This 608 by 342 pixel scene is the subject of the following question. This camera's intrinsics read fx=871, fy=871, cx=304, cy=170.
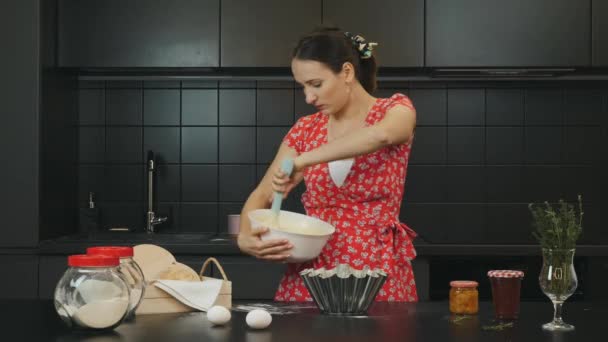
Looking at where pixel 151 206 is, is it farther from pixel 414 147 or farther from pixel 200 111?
pixel 414 147

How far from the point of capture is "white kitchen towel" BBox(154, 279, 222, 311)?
1.82 meters

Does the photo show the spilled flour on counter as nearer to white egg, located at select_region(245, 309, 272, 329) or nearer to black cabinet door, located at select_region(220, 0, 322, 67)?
white egg, located at select_region(245, 309, 272, 329)

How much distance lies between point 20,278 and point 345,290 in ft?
6.09

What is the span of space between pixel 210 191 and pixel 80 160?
0.59m

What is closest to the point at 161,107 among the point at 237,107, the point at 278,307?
the point at 237,107

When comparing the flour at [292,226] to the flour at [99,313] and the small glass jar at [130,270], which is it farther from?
the flour at [99,313]

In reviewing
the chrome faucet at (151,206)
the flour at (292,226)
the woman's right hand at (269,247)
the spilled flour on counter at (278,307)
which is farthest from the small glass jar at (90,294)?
the chrome faucet at (151,206)

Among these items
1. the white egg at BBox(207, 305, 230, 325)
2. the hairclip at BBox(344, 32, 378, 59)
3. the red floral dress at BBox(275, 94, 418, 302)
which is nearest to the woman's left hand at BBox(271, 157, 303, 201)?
the red floral dress at BBox(275, 94, 418, 302)

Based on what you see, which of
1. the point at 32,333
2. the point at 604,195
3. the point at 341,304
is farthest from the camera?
the point at 604,195

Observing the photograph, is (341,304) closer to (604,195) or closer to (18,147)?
(18,147)

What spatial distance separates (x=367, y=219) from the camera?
228 cm

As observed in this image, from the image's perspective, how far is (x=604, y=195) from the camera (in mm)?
3736

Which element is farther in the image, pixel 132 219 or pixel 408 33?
pixel 132 219

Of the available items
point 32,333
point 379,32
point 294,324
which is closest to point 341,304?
point 294,324
